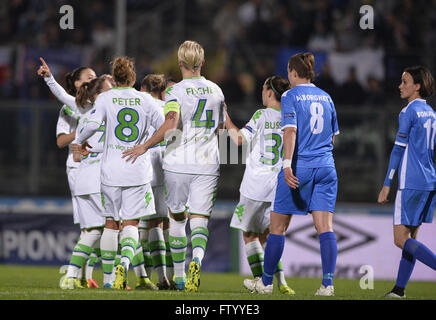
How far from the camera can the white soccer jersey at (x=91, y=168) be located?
29.2ft

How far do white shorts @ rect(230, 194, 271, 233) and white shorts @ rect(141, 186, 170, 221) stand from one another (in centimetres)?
82

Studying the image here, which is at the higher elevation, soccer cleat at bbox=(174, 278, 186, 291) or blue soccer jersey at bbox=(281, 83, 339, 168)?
blue soccer jersey at bbox=(281, 83, 339, 168)

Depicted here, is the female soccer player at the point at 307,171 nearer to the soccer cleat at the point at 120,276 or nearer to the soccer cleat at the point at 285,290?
the soccer cleat at the point at 285,290

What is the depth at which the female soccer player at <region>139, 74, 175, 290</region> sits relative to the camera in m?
8.84

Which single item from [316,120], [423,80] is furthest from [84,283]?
[423,80]

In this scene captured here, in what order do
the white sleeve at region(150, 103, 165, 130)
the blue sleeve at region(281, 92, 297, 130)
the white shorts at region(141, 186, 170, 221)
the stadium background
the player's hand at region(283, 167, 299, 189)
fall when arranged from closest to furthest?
the player's hand at region(283, 167, 299, 189)
the blue sleeve at region(281, 92, 297, 130)
the white sleeve at region(150, 103, 165, 130)
the white shorts at region(141, 186, 170, 221)
the stadium background

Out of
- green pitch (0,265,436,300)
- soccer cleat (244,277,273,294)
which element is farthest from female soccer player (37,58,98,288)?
soccer cleat (244,277,273,294)

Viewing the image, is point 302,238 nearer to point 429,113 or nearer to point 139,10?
point 429,113

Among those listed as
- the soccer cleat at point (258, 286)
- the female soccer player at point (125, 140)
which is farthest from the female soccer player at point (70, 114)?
the soccer cleat at point (258, 286)

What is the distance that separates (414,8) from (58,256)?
9581 mm

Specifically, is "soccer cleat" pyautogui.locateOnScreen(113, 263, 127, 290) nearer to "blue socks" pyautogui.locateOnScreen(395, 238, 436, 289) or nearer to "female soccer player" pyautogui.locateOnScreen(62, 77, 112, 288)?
"female soccer player" pyautogui.locateOnScreen(62, 77, 112, 288)

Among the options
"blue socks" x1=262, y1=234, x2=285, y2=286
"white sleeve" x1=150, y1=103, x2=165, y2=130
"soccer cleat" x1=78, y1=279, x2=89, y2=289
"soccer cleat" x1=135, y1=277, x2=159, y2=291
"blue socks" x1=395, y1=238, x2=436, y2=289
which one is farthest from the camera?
"soccer cleat" x1=78, y1=279, x2=89, y2=289

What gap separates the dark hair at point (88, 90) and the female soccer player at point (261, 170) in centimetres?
159

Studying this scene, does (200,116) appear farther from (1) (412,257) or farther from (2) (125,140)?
(1) (412,257)
